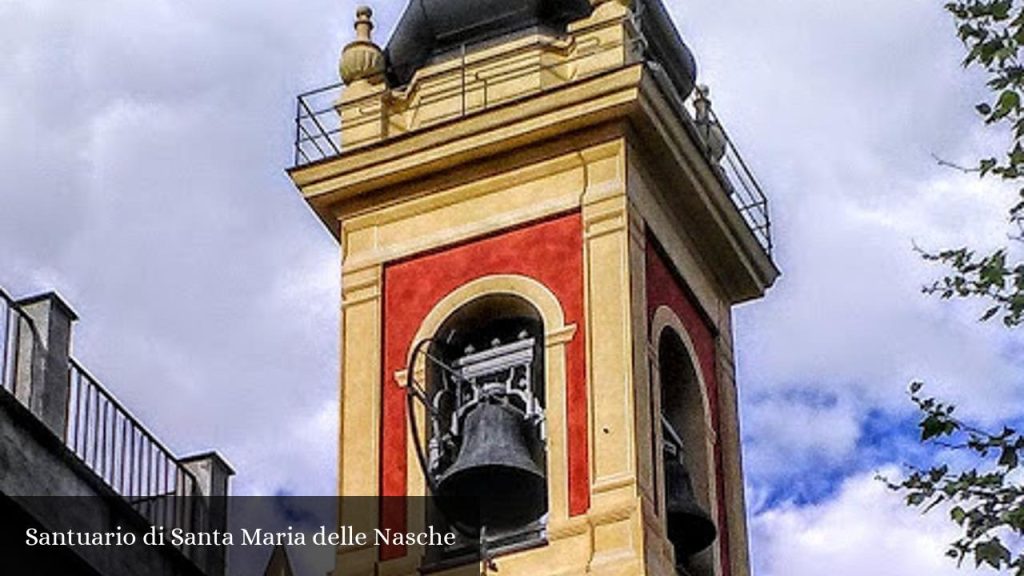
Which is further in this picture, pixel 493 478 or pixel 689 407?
pixel 689 407

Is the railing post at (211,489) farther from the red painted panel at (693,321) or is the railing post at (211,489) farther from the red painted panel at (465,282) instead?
the red painted panel at (693,321)

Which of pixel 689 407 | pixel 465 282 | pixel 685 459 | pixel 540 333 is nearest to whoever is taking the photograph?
pixel 540 333

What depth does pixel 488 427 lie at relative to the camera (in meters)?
20.6

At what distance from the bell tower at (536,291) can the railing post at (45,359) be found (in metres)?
7.42

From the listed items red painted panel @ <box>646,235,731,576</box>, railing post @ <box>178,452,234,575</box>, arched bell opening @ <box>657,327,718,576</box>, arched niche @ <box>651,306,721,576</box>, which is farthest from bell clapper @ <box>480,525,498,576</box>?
railing post @ <box>178,452,234,575</box>

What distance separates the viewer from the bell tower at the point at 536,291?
67.7 feet

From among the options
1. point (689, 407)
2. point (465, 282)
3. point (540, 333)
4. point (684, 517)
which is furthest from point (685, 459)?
point (465, 282)

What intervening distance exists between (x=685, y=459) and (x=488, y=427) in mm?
2220

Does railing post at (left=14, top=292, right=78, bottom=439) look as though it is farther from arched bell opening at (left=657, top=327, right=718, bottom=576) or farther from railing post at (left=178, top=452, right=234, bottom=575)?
arched bell opening at (left=657, top=327, right=718, bottom=576)

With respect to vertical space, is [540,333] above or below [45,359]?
above

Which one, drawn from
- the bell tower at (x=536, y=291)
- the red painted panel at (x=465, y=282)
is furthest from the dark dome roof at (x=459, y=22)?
the red painted panel at (x=465, y=282)

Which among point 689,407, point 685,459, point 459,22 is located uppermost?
point 459,22

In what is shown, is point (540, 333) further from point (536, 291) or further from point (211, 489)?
point (211, 489)

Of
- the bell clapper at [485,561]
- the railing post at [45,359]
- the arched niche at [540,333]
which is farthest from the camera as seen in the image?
the arched niche at [540,333]
